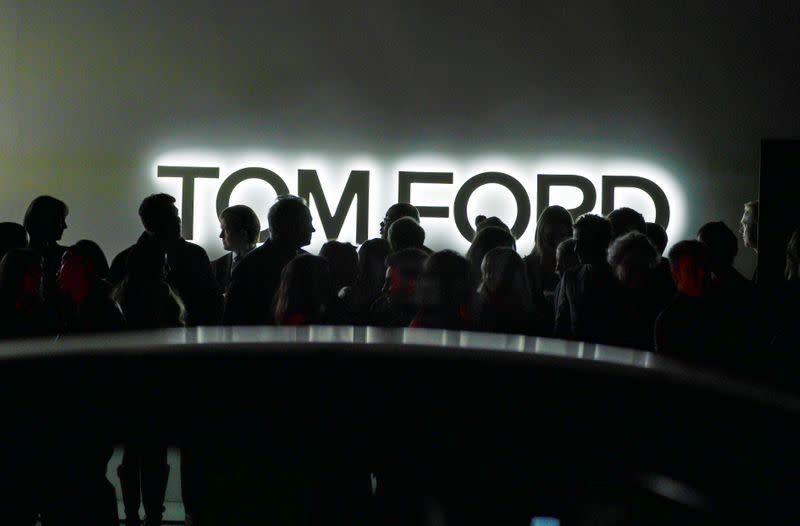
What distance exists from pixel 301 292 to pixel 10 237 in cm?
168

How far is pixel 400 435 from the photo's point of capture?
4.66ft

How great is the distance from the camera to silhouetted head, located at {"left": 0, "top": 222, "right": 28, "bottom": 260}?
4.69 m

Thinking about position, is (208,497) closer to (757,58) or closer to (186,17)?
(186,17)

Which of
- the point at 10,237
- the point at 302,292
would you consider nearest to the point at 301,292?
the point at 302,292

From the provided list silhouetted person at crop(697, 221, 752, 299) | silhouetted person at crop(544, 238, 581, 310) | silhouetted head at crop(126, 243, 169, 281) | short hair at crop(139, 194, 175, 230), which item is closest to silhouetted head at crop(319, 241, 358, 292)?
short hair at crop(139, 194, 175, 230)

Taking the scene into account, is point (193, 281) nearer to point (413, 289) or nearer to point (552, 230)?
point (413, 289)

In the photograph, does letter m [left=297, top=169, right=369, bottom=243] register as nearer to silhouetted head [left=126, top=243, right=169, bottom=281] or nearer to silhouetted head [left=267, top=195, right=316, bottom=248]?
silhouetted head [left=267, top=195, right=316, bottom=248]

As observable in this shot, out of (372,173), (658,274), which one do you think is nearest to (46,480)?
(658,274)

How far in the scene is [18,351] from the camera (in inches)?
62.4

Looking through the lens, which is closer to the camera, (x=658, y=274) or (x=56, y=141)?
(x=658, y=274)

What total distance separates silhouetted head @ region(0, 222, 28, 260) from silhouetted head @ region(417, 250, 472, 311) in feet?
6.74

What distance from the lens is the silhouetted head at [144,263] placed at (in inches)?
166

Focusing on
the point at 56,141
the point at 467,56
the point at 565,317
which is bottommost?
the point at 565,317

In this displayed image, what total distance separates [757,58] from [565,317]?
543 centimetres
